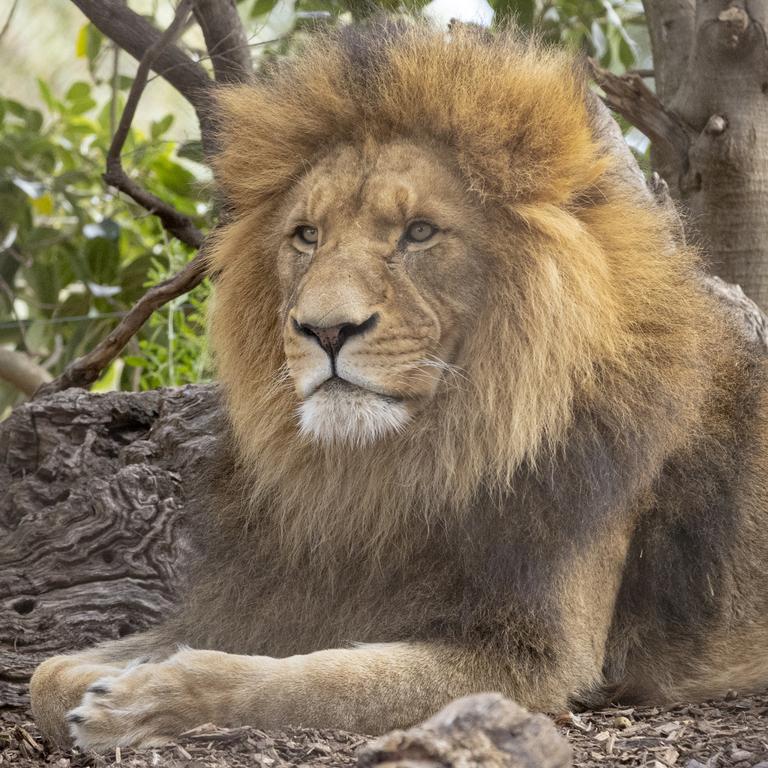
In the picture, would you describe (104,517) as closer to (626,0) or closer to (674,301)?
(674,301)

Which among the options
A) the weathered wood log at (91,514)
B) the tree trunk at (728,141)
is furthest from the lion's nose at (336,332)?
the tree trunk at (728,141)

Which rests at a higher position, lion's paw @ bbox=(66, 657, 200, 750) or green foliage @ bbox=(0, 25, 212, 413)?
green foliage @ bbox=(0, 25, 212, 413)

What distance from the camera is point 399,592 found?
295 cm

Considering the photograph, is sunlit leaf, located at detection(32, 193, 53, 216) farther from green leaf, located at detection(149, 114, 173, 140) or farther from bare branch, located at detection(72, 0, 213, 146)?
bare branch, located at detection(72, 0, 213, 146)

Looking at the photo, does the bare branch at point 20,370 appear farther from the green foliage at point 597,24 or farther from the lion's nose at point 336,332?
the lion's nose at point 336,332

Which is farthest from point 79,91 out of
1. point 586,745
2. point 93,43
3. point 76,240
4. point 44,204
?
point 586,745

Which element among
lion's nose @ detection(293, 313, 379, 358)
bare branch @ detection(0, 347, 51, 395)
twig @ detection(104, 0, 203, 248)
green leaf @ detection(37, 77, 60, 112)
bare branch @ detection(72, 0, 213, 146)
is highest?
green leaf @ detection(37, 77, 60, 112)

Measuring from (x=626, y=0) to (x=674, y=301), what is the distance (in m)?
3.75

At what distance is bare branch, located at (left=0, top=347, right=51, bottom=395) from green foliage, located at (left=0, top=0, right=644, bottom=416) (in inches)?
7.7

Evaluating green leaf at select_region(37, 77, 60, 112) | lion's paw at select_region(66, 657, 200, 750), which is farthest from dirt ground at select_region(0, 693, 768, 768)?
green leaf at select_region(37, 77, 60, 112)

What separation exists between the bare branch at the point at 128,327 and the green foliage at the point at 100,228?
2.21 feet

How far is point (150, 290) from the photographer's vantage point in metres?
4.82

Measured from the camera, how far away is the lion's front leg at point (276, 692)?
263cm

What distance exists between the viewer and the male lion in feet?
8.82
